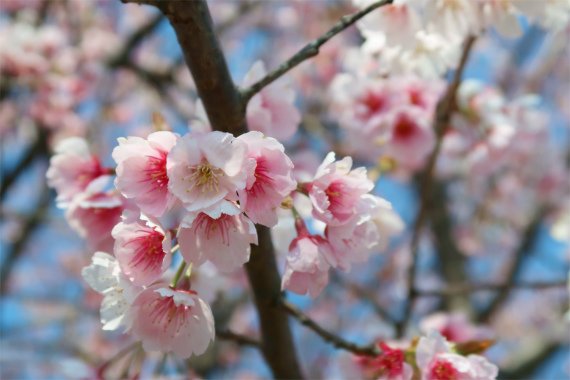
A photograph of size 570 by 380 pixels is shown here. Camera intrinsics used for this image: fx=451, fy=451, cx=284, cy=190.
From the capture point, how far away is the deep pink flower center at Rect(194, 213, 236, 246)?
79cm

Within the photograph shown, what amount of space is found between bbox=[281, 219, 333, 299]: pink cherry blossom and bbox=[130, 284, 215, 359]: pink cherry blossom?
17 centimetres

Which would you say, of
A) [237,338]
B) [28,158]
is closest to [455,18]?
[237,338]

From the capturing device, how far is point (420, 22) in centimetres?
135

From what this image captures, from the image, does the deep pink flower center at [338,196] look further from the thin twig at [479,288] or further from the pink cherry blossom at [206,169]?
the thin twig at [479,288]

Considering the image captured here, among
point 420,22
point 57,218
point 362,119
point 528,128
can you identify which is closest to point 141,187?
point 420,22

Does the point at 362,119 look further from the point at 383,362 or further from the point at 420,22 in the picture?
the point at 383,362

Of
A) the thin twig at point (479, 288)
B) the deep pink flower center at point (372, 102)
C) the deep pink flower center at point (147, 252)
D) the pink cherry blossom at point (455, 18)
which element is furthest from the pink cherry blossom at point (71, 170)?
the thin twig at point (479, 288)

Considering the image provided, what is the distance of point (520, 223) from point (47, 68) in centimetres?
487

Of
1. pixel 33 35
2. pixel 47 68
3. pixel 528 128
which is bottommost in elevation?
pixel 528 128

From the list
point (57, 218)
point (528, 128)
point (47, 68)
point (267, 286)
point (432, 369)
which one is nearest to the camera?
point (432, 369)

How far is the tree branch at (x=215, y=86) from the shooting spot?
2.81ft

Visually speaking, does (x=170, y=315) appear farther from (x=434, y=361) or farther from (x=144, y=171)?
(x=434, y=361)

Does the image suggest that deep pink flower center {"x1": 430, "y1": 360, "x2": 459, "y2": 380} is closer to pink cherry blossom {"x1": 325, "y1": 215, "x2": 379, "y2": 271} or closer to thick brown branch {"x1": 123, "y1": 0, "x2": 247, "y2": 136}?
pink cherry blossom {"x1": 325, "y1": 215, "x2": 379, "y2": 271}

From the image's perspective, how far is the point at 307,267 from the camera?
857mm
